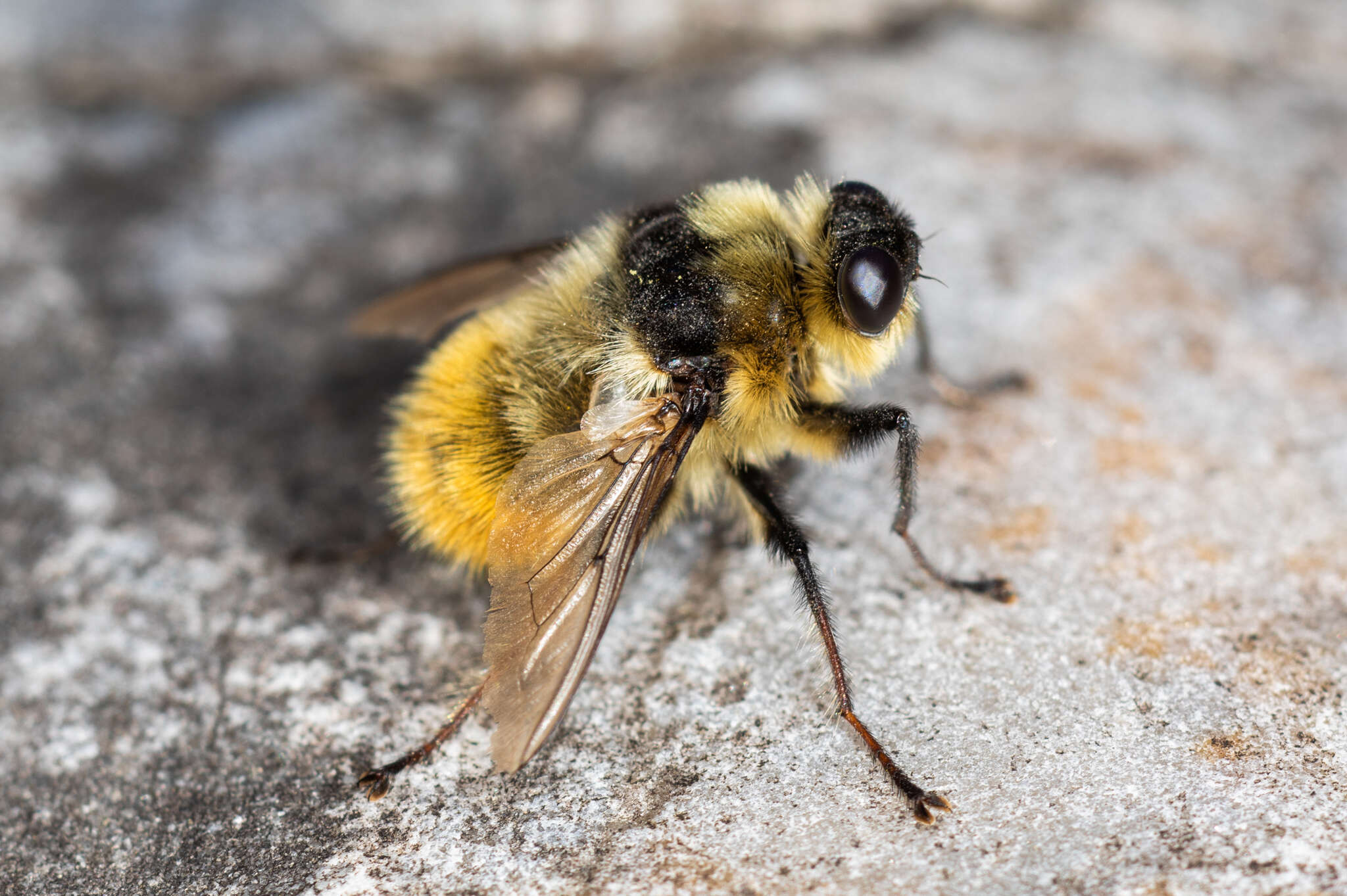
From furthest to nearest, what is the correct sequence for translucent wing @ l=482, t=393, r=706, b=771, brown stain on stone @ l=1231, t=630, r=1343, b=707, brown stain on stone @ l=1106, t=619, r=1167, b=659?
1. brown stain on stone @ l=1106, t=619, r=1167, b=659
2. brown stain on stone @ l=1231, t=630, r=1343, b=707
3. translucent wing @ l=482, t=393, r=706, b=771

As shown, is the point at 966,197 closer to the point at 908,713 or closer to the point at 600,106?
the point at 600,106

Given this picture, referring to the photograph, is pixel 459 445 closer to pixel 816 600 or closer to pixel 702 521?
pixel 702 521

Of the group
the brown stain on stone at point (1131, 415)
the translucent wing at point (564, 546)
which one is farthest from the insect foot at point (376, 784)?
the brown stain on stone at point (1131, 415)

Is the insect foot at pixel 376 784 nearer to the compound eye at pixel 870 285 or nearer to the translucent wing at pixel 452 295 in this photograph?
the translucent wing at pixel 452 295

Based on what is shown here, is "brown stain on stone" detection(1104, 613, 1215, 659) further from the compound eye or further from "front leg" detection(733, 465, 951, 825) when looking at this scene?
the compound eye

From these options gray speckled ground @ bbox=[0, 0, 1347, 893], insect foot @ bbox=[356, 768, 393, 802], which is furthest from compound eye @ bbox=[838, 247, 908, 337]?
insect foot @ bbox=[356, 768, 393, 802]

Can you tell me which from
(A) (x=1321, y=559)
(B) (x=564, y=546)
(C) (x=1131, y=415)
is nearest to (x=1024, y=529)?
(C) (x=1131, y=415)

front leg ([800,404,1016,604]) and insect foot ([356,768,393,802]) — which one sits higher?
front leg ([800,404,1016,604])

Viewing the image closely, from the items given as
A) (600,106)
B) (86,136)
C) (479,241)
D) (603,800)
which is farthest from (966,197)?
(86,136)
